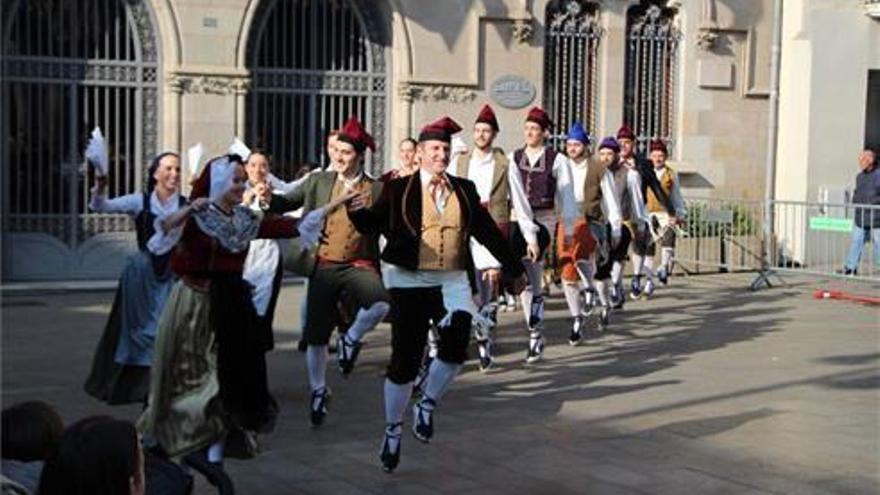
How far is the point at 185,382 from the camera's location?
21.3ft

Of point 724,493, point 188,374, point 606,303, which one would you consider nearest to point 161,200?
point 188,374

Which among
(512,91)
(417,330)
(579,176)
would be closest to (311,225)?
(417,330)

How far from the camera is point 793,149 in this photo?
67.6 feet

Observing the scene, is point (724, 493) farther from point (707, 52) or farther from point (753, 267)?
point (707, 52)

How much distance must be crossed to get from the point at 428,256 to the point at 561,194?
389 centimetres

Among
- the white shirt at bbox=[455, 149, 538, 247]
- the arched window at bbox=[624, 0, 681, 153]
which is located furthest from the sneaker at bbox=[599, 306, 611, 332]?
the arched window at bbox=[624, 0, 681, 153]

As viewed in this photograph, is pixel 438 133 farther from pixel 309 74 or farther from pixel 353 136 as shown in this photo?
pixel 309 74

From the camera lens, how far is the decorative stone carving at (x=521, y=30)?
18156 mm

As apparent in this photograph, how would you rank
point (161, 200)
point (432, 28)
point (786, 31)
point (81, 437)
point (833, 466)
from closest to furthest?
point (81, 437) < point (833, 466) < point (161, 200) < point (432, 28) < point (786, 31)

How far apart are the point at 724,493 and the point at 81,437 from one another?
14.6ft

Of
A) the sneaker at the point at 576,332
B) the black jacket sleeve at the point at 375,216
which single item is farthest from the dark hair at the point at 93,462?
the sneaker at the point at 576,332

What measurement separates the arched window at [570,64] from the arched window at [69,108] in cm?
568

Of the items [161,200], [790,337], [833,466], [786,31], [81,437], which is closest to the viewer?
[81,437]

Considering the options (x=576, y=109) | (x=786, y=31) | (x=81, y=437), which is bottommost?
(x=81, y=437)
